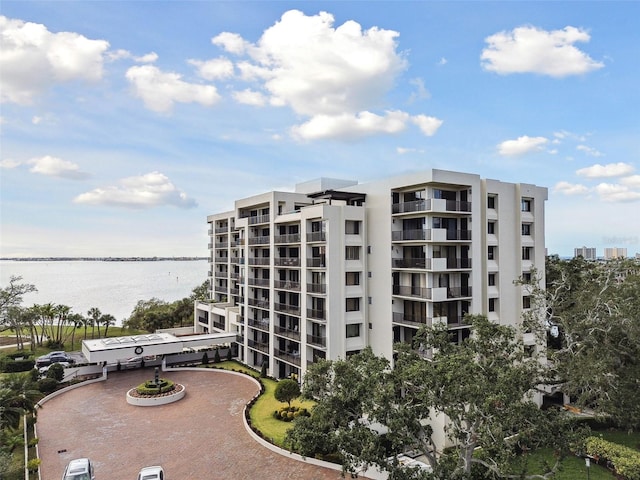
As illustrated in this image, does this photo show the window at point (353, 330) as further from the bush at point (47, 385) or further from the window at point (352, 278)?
the bush at point (47, 385)

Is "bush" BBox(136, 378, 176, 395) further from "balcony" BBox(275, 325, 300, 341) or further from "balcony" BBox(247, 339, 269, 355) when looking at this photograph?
"balcony" BBox(275, 325, 300, 341)

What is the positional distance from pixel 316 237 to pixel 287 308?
7.82 m

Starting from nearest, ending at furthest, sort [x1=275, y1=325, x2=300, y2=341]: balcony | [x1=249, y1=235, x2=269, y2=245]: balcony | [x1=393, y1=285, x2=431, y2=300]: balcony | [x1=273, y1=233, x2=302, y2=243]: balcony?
1. [x1=393, y1=285, x2=431, y2=300]: balcony
2. [x1=275, y1=325, x2=300, y2=341]: balcony
3. [x1=273, y1=233, x2=302, y2=243]: balcony
4. [x1=249, y1=235, x2=269, y2=245]: balcony

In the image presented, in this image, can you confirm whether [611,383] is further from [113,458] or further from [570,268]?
[113,458]

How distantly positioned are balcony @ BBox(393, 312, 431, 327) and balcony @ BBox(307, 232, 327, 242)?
7.96 meters

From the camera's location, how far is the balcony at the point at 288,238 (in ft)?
118

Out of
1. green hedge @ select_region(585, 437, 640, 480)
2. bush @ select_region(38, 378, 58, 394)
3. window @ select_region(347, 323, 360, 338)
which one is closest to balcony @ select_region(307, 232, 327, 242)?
window @ select_region(347, 323, 360, 338)

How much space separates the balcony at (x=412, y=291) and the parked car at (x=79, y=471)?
21.5 metres

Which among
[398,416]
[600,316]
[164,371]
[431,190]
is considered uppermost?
[431,190]

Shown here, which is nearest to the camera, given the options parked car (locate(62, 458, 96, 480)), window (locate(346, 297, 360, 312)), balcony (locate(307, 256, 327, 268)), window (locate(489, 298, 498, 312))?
parked car (locate(62, 458, 96, 480))

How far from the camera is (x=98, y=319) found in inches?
2172

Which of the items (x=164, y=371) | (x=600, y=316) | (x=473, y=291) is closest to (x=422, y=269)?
(x=473, y=291)

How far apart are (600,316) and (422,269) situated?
36.2 feet

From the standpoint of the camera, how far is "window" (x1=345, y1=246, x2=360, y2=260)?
3325 cm
